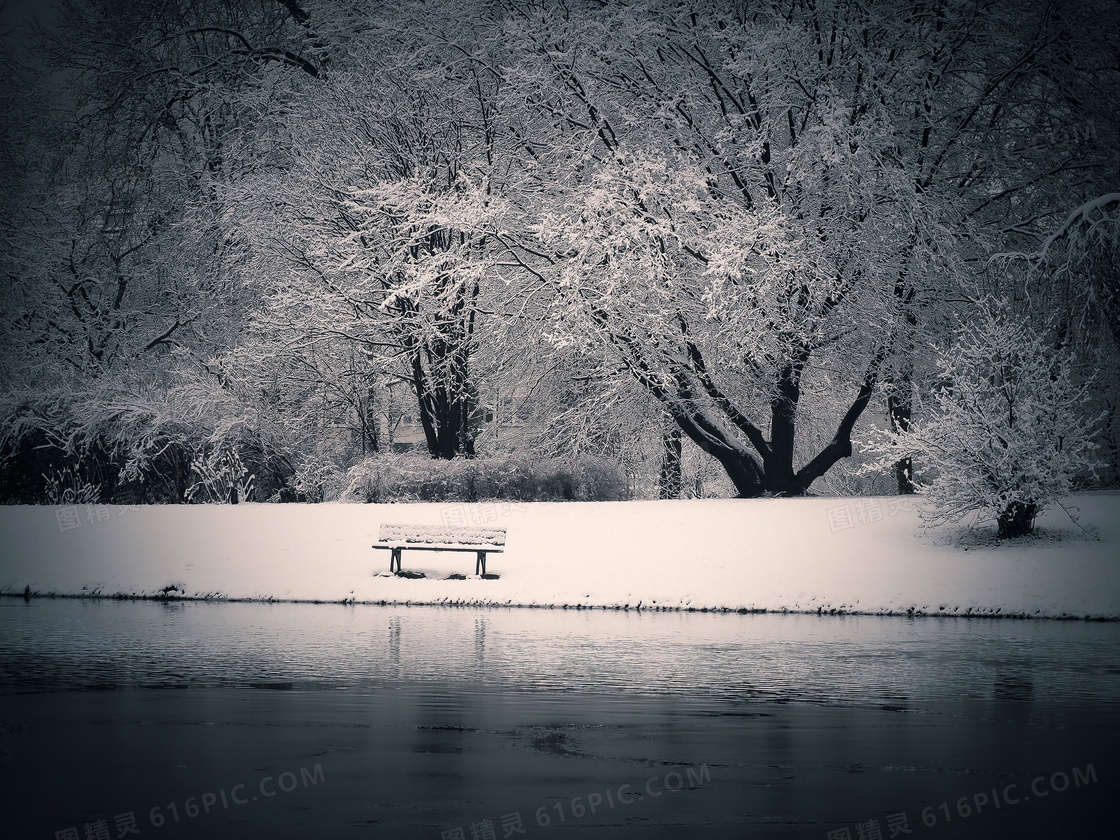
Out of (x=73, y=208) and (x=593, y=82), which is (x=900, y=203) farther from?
(x=73, y=208)

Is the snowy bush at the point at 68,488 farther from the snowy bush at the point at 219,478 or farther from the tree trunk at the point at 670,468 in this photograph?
the tree trunk at the point at 670,468

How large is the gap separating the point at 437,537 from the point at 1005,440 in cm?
855

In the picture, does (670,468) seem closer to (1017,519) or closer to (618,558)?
(618,558)

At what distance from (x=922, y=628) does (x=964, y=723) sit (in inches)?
227

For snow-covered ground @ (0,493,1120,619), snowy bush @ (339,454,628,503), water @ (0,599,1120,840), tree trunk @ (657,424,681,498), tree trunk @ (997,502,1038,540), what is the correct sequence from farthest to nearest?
tree trunk @ (657,424,681,498) → snowy bush @ (339,454,628,503) → tree trunk @ (997,502,1038,540) → snow-covered ground @ (0,493,1120,619) → water @ (0,599,1120,840)

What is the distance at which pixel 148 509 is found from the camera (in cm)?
2005

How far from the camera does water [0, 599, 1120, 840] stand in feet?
17.3

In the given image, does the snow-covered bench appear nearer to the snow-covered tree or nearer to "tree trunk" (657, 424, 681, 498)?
the snow-covered tree

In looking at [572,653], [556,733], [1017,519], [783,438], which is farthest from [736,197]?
[556,733]

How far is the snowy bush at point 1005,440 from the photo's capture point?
15414 mm

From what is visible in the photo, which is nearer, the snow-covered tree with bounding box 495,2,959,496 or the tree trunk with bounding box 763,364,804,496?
the snow-covered tree with bounding box 495,2,959,496

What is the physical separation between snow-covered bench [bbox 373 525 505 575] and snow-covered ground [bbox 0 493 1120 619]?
1.59 ft

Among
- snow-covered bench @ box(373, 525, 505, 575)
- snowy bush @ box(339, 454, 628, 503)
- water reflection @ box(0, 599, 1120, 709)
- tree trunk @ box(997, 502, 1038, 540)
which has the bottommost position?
water reflection @ box(0, 599, 1120, 709)

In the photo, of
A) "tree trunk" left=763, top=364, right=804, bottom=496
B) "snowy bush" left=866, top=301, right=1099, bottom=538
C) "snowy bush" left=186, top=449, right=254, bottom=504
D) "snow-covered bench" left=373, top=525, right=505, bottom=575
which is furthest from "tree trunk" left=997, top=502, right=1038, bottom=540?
"snowy bush" left=186, top=449, right=254, bottom=504
